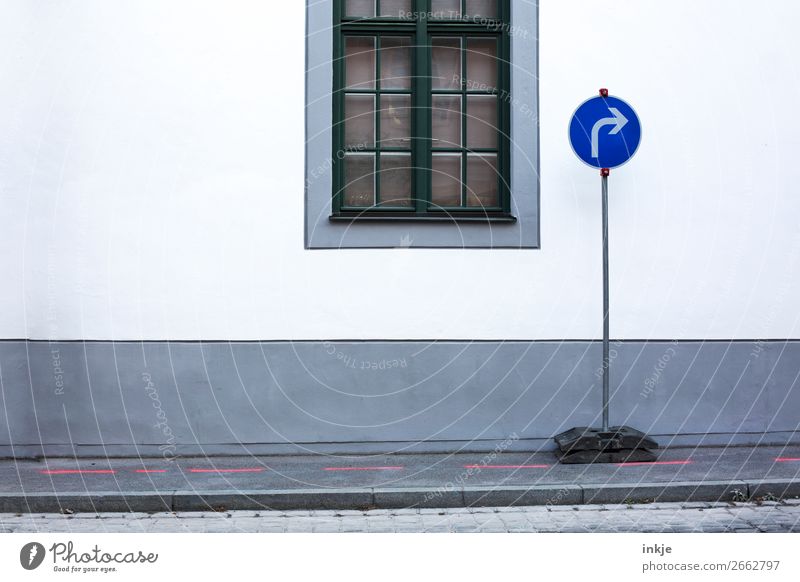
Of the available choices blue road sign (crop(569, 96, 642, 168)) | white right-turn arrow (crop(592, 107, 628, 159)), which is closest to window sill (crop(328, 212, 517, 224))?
blue road sign (crop(569, 96, 642, 168))

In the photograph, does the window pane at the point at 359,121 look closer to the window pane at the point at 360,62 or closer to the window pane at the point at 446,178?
the window pane at the point at 360,62

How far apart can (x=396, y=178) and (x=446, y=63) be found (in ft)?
4.05

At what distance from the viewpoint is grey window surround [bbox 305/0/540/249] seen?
8609mm

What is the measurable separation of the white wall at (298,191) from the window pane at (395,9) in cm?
88

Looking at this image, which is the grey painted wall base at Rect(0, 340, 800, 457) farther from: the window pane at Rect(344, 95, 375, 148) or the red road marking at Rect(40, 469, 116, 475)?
the window pane at Rect(344, 95, 375, 148)

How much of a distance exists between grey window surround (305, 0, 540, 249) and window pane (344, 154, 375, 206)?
220 mm

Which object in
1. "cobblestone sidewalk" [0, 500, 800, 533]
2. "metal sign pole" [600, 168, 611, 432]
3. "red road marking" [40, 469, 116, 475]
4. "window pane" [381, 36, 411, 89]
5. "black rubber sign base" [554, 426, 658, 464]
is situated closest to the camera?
"cobblestone sidewalk" [0, 500, 800, 533]

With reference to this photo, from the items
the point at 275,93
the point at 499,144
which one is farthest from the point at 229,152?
the point at 499,144

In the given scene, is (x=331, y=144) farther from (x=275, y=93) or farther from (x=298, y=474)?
(x=298, y=474)

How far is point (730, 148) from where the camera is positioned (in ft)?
28.9

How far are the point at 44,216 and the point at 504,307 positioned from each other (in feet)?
14.4

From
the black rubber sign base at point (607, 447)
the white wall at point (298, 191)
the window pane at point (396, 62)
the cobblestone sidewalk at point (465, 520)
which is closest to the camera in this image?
the cobblestone sidewalk at point (465, 520)

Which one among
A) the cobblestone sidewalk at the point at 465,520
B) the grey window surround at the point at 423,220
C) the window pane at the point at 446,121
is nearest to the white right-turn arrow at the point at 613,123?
the grey window surround at the point at 423,220

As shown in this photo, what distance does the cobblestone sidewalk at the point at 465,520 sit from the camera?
6320mm
